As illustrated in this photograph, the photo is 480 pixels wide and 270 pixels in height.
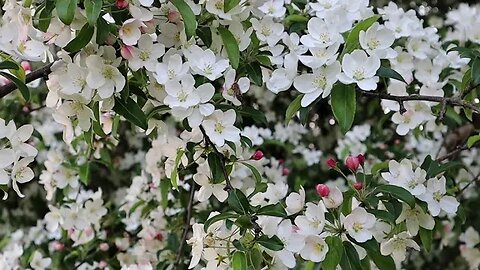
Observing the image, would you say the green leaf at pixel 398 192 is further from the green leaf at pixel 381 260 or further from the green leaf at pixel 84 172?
the green leaf at pixel 84 172

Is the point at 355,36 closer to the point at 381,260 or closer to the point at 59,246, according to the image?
the point at 381,260

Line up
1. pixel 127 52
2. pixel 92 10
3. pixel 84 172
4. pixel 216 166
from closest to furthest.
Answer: pixel 92 10
pixel 127 52
pixel 216 166
pixel 84 172

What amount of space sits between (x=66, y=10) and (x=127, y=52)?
139 millimetres

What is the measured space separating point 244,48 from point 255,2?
0.34 ft

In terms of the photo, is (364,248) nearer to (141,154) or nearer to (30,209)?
(141,154)

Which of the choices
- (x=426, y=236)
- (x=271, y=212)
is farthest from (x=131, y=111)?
(x=426, y=236)

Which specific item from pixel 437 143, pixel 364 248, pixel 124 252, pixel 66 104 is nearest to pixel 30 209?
pixel 124 252

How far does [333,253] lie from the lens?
1049 mm

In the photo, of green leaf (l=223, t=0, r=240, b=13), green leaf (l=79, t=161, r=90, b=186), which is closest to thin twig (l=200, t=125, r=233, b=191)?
green leaf (l=223, t=0, r=240, b=13)

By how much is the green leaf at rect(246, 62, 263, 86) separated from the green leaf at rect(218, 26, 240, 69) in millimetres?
59

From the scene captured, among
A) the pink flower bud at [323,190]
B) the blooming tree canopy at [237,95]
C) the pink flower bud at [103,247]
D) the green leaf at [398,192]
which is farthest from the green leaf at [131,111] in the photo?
the pink flower bud at [103,247]

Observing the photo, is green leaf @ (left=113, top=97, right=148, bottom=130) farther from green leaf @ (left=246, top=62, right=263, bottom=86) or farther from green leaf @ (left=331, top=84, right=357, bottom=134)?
green leaf @ (left=331, top=84, right=357, bottom=134)

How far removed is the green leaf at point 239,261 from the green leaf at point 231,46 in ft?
1.12

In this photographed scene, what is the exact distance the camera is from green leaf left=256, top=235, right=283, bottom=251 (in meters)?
1.06
